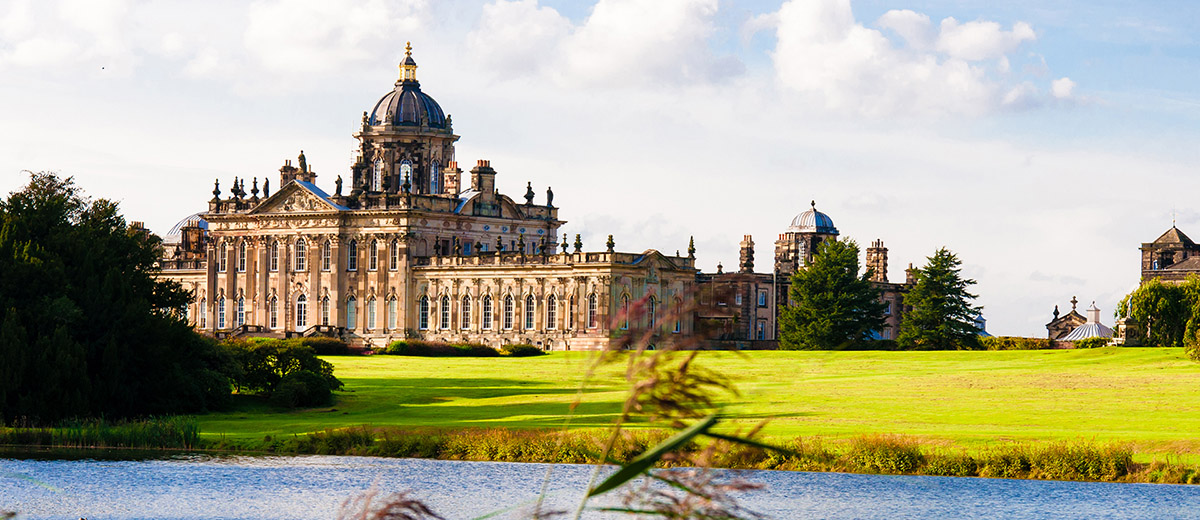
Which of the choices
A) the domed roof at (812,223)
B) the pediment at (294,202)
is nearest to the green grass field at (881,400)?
the pediment at (294,202)

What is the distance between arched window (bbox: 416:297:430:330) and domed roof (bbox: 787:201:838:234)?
1664 inches

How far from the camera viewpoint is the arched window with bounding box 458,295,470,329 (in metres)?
97.9

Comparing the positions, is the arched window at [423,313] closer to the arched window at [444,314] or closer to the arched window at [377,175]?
the arched window at [444,314]

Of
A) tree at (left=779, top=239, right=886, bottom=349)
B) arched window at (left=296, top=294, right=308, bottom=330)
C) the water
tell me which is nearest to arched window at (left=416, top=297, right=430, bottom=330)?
arched window at (left=296, top=294, right=308, bottom=330)

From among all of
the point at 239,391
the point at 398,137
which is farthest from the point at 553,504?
the point at 398,137

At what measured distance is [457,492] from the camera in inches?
1182

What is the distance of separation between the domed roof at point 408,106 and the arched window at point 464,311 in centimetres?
1659

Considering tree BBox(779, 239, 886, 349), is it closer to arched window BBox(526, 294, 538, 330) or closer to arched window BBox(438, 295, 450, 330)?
arched window BBox(526, 294, 538, 330)

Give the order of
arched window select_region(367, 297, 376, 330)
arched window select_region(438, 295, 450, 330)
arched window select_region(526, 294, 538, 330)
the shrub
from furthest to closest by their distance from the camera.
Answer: arched window select_region(367, 297, 376, 330), arched window select_region(438, 295, 450, 330), arched window select_region(526, 294, 538, 330), the shrub

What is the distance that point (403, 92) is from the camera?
110375 millimetres

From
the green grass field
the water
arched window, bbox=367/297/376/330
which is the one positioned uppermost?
arched window, bbox=367/297/376/330

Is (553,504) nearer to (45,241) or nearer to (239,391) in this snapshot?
(45,241)

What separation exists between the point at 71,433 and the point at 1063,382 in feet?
104

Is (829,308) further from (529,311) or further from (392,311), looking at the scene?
(392,311)
